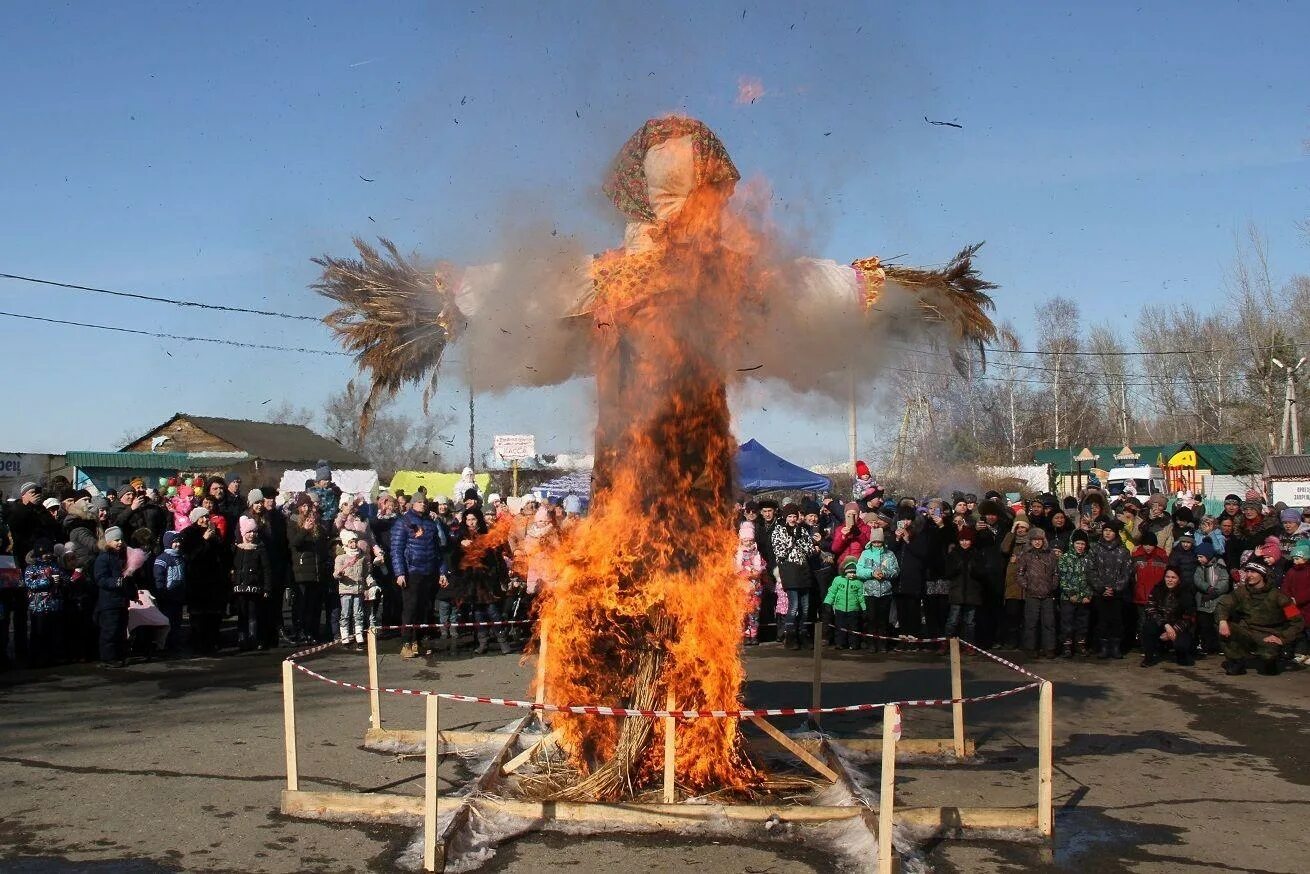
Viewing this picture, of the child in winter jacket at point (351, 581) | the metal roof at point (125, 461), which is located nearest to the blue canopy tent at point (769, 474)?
the child in winter jacket at point (351, 581)

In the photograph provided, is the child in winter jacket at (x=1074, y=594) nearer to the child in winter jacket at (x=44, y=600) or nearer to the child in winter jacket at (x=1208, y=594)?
the child in winter jacket at (x=1208, y=594)

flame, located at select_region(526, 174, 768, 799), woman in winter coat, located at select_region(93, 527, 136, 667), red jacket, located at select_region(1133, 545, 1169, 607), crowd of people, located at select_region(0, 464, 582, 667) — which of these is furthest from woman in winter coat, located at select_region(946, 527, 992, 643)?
woman in winter coat, located at select_region(93, 527, 136, 667)

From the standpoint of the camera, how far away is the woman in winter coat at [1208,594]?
517 inches

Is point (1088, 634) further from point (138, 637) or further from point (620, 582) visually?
point (138, 637)

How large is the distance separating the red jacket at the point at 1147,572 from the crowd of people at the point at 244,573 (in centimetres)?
690

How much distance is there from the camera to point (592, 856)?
5.95 m

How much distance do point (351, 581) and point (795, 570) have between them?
18.5ft

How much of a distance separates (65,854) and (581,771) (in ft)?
9.42

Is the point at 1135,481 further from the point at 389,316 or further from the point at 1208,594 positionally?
the point at 389,316

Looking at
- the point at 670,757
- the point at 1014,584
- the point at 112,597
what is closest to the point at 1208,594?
the point at 1014,584

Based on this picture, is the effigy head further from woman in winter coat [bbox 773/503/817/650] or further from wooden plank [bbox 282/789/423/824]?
woman in winter coat [bbox 773/503/817/650]

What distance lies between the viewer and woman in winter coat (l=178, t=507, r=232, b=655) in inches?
520

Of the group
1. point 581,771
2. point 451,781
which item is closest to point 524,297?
point 581,771

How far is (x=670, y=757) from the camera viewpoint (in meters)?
6.45
